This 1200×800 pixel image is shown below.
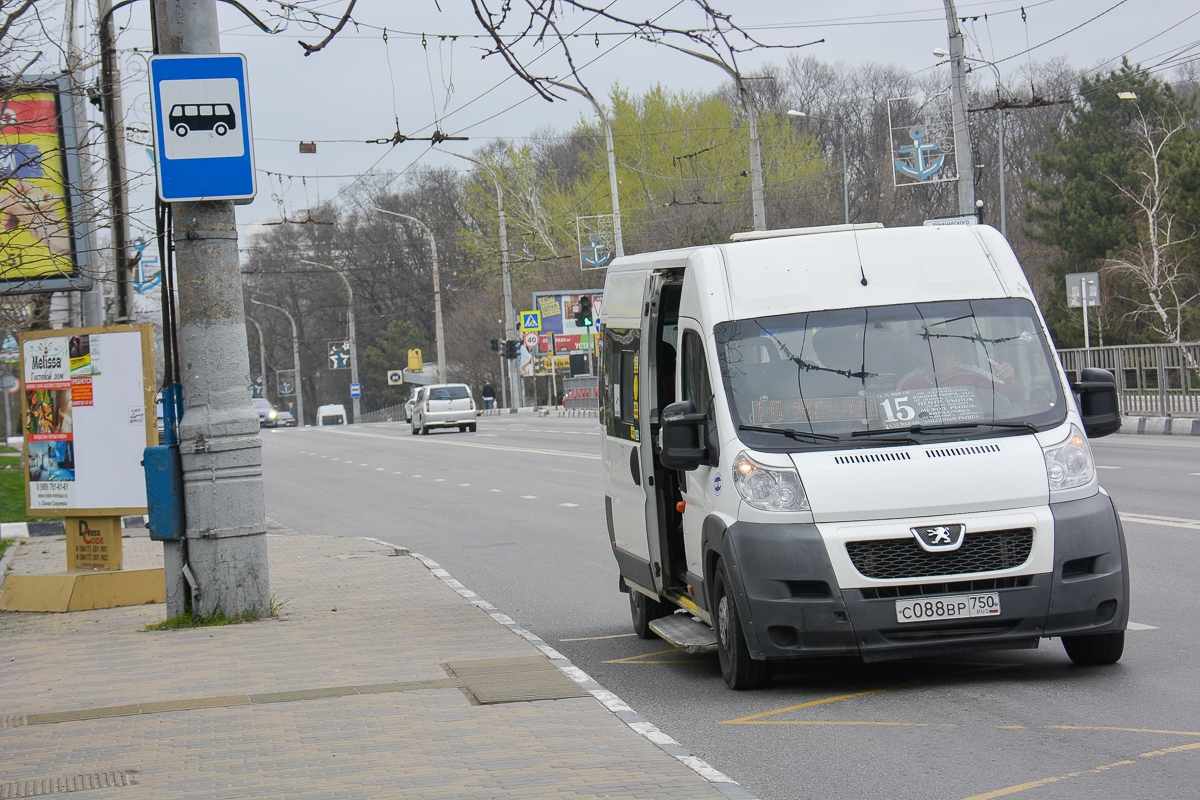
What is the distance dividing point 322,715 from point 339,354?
107770 mm

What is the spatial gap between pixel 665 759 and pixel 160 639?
5400 millimetres

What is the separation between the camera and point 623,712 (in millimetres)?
8016

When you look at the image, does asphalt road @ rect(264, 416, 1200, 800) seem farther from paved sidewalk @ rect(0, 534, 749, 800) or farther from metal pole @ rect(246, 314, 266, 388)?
metal pole @ rect(246, 314, 266, 388)

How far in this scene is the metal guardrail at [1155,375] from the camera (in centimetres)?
3002

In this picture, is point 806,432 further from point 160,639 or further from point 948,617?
point 160,639

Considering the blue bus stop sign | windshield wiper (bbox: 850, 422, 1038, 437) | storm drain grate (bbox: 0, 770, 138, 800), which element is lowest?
storm drain grate (bbox: 0, 770, 138, 800)

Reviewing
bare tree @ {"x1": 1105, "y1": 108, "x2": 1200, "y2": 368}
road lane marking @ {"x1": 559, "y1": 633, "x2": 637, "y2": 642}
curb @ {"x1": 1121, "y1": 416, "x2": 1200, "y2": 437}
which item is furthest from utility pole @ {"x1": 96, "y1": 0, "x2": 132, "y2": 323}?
bare tree @ {"x1": 1105, "y1": 108, "x2": 1200, "y2": 368}

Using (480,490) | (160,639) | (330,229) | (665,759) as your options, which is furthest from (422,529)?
(330,229)

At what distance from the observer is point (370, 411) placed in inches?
5089

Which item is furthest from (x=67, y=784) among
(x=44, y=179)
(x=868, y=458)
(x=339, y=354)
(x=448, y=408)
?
(x=339, y=354)

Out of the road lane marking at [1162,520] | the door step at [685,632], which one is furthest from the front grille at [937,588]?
the road lane marking at [1162,520]

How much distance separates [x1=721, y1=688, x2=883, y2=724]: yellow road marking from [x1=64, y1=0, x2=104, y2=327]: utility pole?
7.36 meters

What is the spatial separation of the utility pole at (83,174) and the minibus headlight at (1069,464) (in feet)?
25.4

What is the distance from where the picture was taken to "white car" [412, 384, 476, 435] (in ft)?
197
